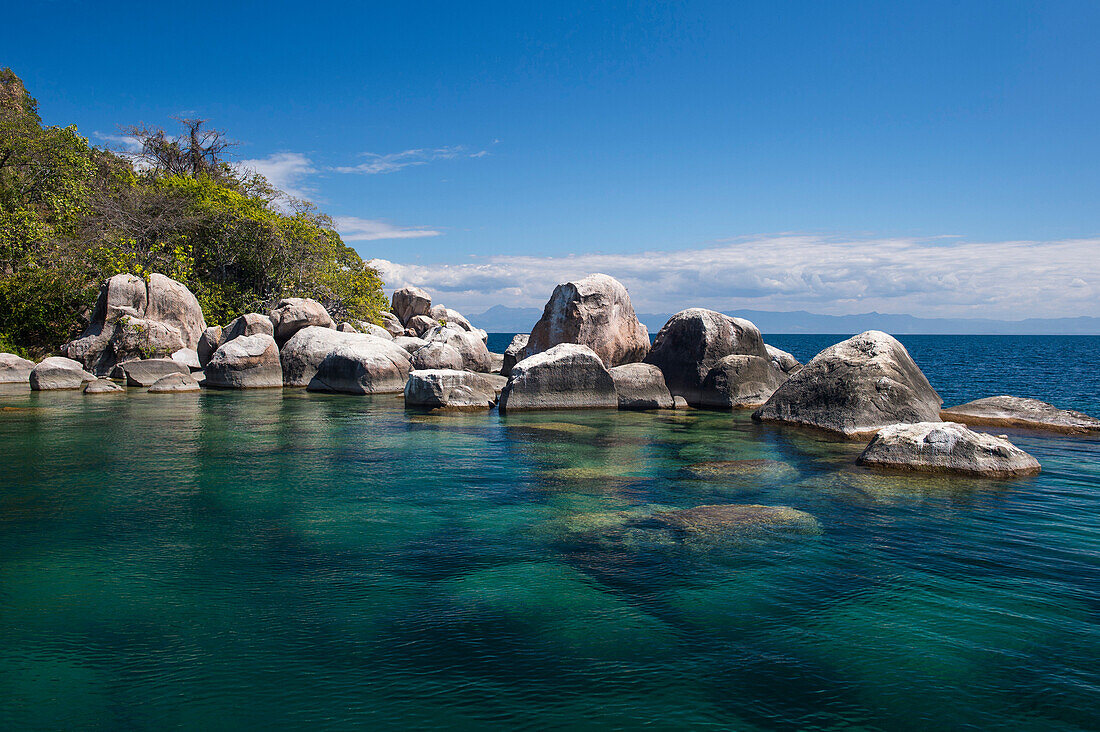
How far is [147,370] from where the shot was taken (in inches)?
904

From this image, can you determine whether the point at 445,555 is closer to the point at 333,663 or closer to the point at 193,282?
the point at 333,663

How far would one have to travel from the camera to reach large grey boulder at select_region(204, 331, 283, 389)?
2297 centimetres

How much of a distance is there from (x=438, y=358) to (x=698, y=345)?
338 inches

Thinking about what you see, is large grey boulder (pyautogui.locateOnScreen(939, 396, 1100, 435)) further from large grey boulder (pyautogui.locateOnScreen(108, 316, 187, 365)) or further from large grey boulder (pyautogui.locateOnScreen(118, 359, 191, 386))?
large grey boulder (pyautogui.locateOnScreen(108, 316, 187, 365))

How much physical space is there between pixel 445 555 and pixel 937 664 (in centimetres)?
416

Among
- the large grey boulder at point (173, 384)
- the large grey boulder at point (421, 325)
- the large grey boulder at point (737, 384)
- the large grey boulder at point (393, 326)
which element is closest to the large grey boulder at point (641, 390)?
the large grey boulder at point (737, 384)

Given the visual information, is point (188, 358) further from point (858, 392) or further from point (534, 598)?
point (534, 598)

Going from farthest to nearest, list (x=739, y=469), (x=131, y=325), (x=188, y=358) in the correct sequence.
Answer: (x=188, y=358) < (x=131, y=325) < (x=739, y=469)

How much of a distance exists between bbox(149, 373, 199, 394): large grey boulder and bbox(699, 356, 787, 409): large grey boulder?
53.0 feet

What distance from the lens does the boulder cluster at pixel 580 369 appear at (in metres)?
14.1

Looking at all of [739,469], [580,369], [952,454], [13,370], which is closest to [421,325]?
[13,370]

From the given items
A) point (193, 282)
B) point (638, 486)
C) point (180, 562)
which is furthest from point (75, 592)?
point (193, 282)

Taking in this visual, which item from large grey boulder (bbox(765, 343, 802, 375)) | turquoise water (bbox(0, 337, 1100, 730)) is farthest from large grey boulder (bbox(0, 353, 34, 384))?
large grey boulder (bbox(765, 343, 802, 375))

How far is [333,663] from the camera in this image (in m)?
4.48
